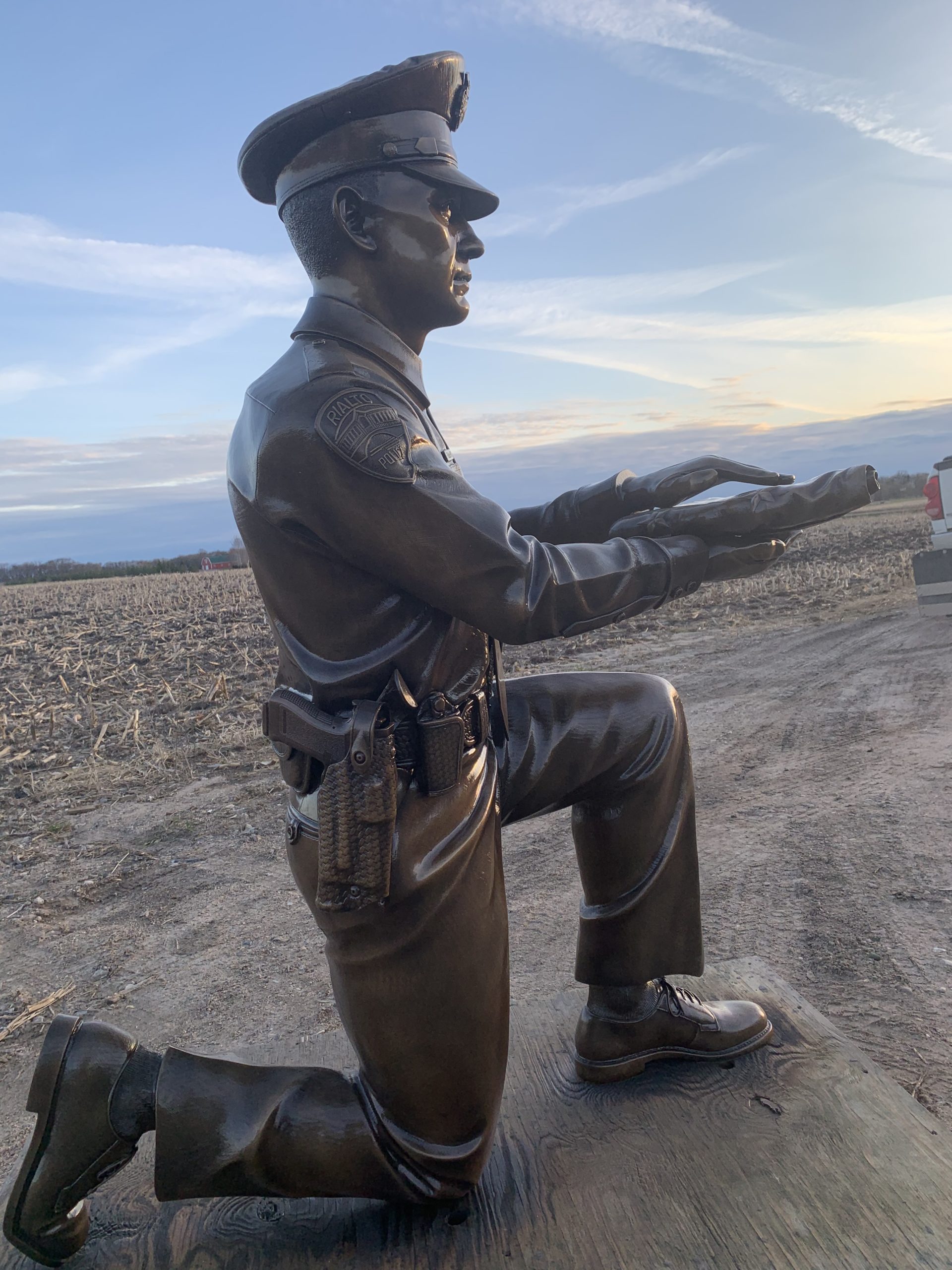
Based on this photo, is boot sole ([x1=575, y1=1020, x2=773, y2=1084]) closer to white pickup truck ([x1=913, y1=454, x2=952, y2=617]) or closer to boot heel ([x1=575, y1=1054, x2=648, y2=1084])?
boot heel ([x1=575, y1=1054, x2=648, y2=1084])

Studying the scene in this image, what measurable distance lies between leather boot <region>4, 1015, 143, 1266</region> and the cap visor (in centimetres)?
210

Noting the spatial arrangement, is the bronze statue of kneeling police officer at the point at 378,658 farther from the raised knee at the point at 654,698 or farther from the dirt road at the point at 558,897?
the dirt road at the point at 558,897

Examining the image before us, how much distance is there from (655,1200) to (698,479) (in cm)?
167

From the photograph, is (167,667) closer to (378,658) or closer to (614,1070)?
(614,1070)

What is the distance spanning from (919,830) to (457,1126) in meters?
3.90

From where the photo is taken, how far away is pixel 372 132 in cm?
212

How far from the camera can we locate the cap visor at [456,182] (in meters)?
2.15

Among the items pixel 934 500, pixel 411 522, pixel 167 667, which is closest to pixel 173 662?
pixel 167 667

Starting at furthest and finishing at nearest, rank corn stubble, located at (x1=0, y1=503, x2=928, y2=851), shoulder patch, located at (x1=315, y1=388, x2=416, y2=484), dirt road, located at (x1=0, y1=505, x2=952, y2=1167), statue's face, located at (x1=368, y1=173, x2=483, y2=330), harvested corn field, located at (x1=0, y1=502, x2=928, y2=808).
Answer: harvested corn field, located at (x1=0, y1=502, x2=928, y2=808) → corn stubble, located at (x1=0, y1=503, x2=928, y2=851) → dirt road, located at (x1=0, y1=505, x2=952, y2=1167) → statue's face, located at (x1=368, y1=173, x2=483, y2=330) → shoulder patch, located at (x1=315, y1=388, x2=416, y2=484)

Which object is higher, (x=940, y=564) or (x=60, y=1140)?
(x=940, y=564)

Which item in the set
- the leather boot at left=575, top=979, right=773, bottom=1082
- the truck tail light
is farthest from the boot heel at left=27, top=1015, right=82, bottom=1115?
the truck tail light

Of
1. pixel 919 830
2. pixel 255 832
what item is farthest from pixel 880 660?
pixel 255 832

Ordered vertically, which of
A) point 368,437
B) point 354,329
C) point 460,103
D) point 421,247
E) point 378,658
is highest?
point 460,103

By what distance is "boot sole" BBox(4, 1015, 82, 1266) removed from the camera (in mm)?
2047
